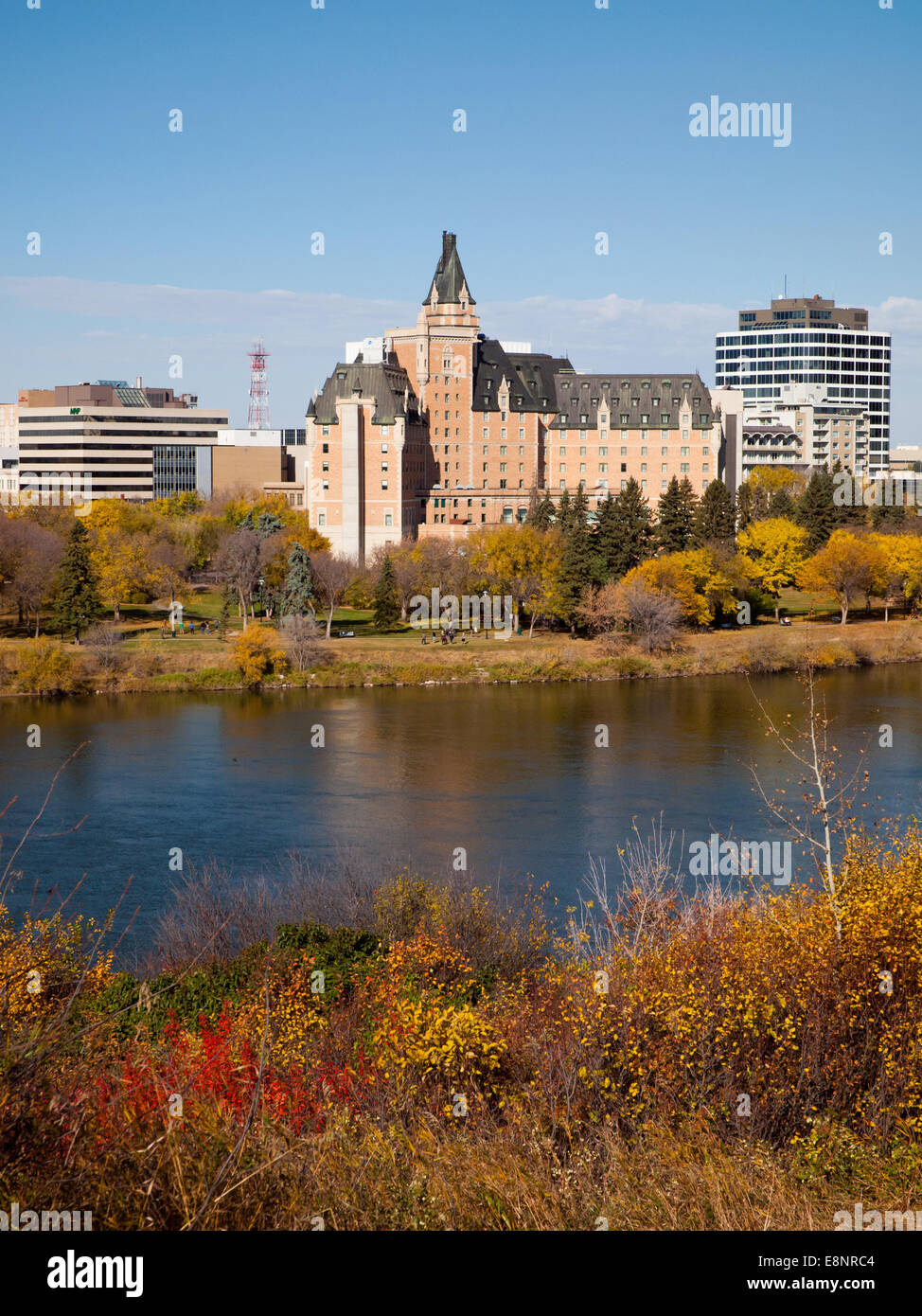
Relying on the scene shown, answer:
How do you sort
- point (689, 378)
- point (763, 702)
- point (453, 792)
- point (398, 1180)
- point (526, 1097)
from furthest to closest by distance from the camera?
1. point (689, 378)
2. point (763, 702)
3. point (453, 792)
4. point (526, 1097)
5. point (398, 1180)

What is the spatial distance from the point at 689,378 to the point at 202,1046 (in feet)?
281

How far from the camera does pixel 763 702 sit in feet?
151

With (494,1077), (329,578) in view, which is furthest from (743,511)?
(494,1077)

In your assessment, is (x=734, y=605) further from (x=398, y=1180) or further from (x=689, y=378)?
(x=398, y=1180)

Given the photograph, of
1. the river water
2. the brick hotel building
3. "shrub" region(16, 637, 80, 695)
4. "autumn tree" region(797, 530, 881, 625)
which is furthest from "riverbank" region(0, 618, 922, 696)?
the brick hotel building

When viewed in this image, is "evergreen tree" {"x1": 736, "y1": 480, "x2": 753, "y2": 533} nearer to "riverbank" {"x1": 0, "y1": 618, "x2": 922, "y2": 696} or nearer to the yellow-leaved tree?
the yellow-leaved tree

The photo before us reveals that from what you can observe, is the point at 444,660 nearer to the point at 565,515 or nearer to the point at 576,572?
the point at 576,572

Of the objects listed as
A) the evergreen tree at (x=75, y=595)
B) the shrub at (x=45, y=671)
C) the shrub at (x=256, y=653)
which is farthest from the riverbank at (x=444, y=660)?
the evergreen tree at (x=75, y=595)

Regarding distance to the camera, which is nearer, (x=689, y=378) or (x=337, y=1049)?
(x=337, y=1049)
